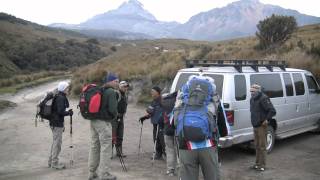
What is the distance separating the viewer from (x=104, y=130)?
8352 millimetres

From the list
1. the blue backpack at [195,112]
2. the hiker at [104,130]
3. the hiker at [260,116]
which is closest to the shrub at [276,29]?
the hiker at [260,116]

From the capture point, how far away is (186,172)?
5.79 m

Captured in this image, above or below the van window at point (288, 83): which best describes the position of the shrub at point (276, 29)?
above

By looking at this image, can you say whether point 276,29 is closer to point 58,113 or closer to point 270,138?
point 270,138

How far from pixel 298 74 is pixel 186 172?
7534mm

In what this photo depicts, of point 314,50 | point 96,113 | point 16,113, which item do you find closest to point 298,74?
point 96,113

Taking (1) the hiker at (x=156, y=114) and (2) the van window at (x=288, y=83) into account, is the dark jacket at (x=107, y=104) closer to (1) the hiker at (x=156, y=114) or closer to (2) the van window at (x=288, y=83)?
(1) the hiker at (x=156, y=114)

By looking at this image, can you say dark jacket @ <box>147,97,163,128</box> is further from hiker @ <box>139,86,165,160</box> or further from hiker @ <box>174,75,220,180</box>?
hiker @ <box>174,75,220,180</box>

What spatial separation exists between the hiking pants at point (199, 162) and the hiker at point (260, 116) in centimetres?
379

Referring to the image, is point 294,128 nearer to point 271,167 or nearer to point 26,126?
point 271,167

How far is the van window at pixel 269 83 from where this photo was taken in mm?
10793

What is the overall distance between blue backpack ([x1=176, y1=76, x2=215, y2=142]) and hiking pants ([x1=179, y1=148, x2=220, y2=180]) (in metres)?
0.19

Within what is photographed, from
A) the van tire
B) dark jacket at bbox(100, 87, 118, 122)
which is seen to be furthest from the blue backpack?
the van tire

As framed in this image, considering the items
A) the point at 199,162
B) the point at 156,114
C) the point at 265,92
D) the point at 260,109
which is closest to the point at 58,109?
the point at 156,114
